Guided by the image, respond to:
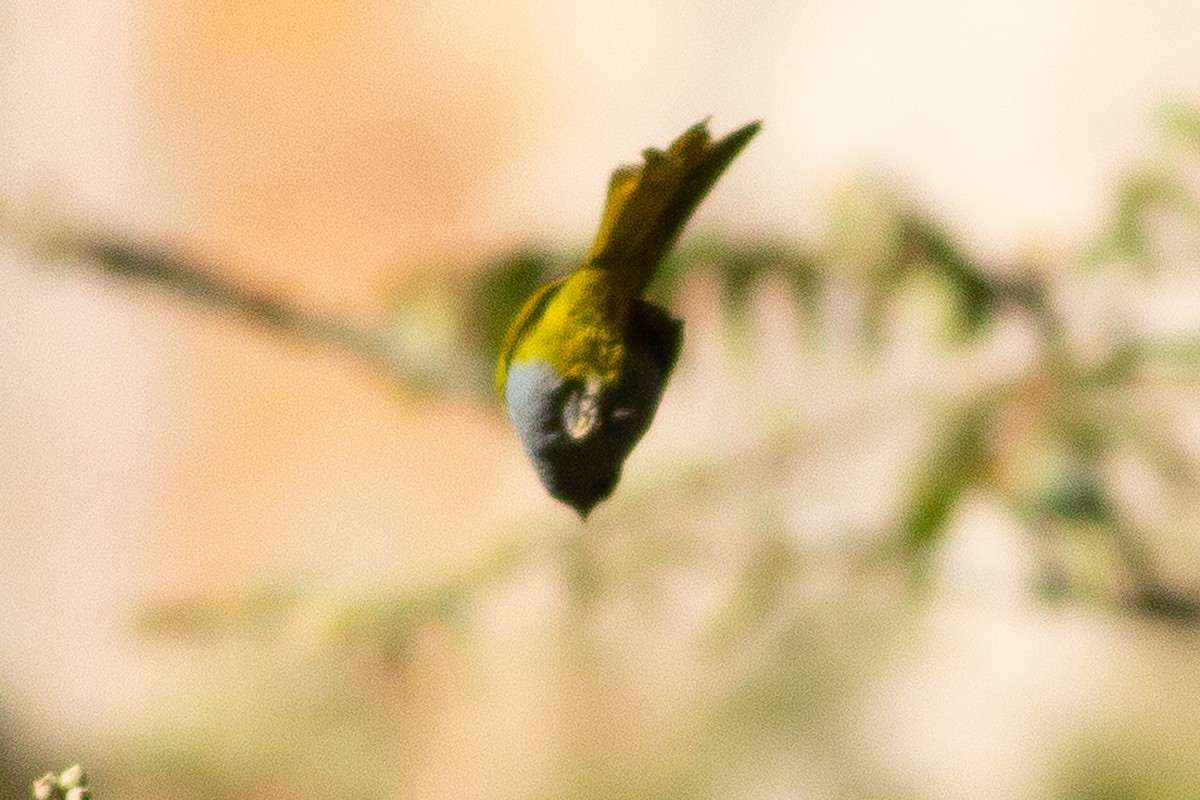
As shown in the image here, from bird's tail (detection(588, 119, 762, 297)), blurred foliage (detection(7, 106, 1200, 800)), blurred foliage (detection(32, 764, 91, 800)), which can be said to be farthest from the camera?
blurred foliage (detection(7, 106, 1200, 800))

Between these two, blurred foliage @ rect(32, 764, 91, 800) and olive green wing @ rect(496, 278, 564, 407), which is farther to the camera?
blurred foliage @ rect(32, 764, 91, 800)

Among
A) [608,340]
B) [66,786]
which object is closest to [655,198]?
[608,340]

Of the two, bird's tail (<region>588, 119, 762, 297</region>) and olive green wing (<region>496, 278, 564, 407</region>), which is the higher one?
olive green wing (<region>496, 278, 564, 407</region>)

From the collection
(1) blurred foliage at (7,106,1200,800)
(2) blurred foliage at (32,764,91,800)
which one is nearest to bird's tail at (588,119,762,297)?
(2) blurred foliage at (32,764,91,800)

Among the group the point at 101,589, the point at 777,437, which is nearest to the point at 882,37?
the point at 777,437

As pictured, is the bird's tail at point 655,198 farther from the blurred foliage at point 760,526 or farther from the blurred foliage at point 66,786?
the blurred foliage at point 760,526

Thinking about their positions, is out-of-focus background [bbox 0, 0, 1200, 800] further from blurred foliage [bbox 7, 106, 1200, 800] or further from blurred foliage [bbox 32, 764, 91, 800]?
blurred foliage [bbox 32, 764, 91, 800]

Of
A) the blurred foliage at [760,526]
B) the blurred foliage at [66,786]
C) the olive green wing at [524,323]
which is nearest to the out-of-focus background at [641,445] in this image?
the blurred foliage at [760,526]

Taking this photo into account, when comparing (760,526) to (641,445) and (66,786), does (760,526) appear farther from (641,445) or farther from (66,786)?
(66,786)
